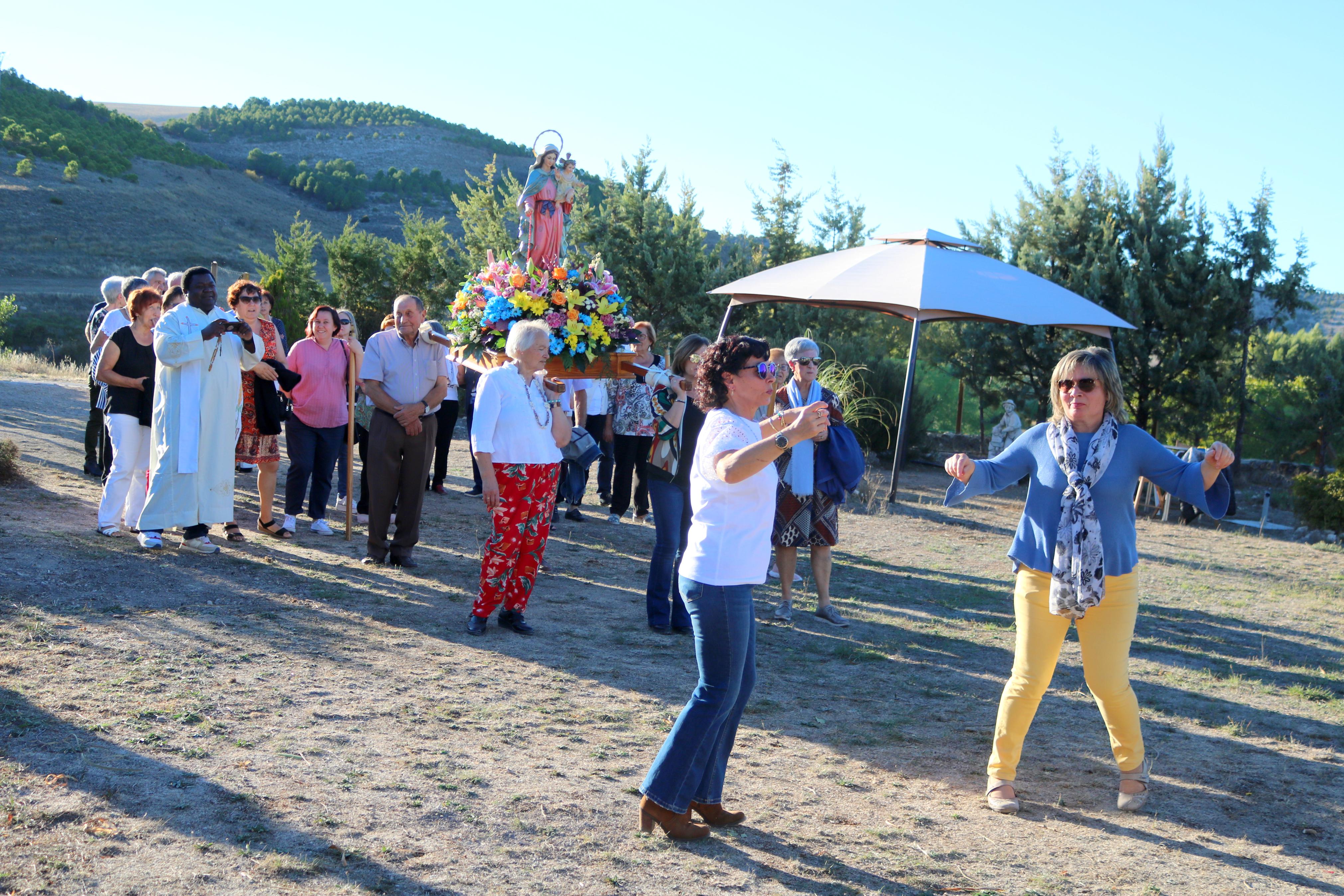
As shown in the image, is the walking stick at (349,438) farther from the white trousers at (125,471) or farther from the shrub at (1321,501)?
the shrub at (1321,501)

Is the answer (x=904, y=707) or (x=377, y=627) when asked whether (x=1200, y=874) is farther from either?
(x=377, y=627)

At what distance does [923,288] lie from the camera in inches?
483

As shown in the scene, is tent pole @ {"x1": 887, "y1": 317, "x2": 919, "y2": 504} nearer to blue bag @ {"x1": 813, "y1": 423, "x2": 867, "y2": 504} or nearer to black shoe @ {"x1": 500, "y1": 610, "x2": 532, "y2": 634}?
blue bag @ {"x1": 813, "y1": 423, "x2": 867, "y2": 504}

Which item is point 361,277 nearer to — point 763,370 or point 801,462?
point 801,462

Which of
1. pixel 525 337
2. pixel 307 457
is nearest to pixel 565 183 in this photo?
pixel 307 457

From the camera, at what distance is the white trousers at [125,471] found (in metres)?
7.32

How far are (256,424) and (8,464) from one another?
2.93 metres

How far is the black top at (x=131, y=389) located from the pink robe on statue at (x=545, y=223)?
3.26 meters

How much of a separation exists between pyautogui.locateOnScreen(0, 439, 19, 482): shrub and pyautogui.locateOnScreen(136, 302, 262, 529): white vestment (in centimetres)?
290

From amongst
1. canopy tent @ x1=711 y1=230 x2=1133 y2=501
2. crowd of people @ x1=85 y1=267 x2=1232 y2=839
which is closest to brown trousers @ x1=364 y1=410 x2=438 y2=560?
crowd of people @ x1=85 y1=267 x2=1232 y2=839

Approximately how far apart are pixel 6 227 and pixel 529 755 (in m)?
51.8

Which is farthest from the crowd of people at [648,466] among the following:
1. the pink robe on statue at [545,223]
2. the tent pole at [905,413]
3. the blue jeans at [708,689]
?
the tent pole at [905,413]

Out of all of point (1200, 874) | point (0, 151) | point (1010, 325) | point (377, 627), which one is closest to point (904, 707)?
point (1200, 874)

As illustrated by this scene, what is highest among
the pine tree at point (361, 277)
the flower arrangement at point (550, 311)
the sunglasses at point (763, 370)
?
the pine tree at point (361, 277)
